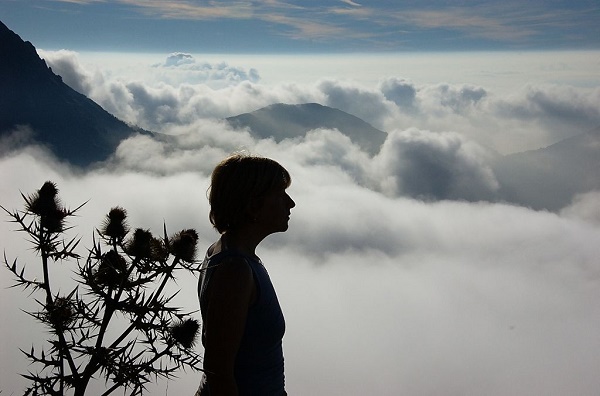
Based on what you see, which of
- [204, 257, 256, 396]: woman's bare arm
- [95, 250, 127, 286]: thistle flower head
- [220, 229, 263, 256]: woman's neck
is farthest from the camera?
[95, 250, 127, 286]: thistle flower head

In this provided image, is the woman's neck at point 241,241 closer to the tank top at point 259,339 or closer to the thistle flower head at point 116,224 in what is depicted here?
the tank top at point 259,339

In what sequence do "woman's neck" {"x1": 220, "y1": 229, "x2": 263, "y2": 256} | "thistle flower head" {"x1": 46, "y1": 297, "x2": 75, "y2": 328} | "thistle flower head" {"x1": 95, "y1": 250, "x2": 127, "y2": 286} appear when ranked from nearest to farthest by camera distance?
1. "woman's neck" {"x1": 220, "y1": 229, "x2": 263, "y2": 256}
2. "thistle flower head" {"x1": 46, "y1": 297, "x2": 75, "y2": 328}
3. "thistle flower head" {"x1": 95, "y1": 250, "x2": 127, "y2": 286}

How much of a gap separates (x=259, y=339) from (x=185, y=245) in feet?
5.11

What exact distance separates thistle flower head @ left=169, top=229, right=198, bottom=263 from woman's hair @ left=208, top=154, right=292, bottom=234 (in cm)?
116

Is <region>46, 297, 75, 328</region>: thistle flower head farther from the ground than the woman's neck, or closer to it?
closer to it

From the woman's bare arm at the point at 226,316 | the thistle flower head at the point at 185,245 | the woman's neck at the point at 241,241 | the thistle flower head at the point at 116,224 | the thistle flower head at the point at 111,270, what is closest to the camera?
the woman's bare arm at the point at 226,316

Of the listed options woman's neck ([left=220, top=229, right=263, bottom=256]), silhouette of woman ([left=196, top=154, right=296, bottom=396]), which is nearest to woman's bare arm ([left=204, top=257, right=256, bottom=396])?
silhouette of woman ([left=196, top=154, right=296, bottom=396])

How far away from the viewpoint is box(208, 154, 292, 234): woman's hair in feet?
8.79

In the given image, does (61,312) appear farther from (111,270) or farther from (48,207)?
(48,207)

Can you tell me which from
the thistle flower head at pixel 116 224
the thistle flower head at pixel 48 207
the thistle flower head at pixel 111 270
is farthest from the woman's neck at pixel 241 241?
the thistle flower head at pixel 116 224

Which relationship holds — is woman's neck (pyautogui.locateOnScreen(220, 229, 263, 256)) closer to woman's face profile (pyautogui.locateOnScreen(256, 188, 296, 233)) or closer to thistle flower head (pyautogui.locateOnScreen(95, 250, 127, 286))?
woman's face profile (pyautogui.locateOnScreen(256, 188, 296, 233))

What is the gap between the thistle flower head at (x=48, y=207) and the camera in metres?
3.95

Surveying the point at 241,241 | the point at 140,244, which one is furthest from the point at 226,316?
the point at 140,244

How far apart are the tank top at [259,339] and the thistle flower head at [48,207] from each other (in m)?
1.66
